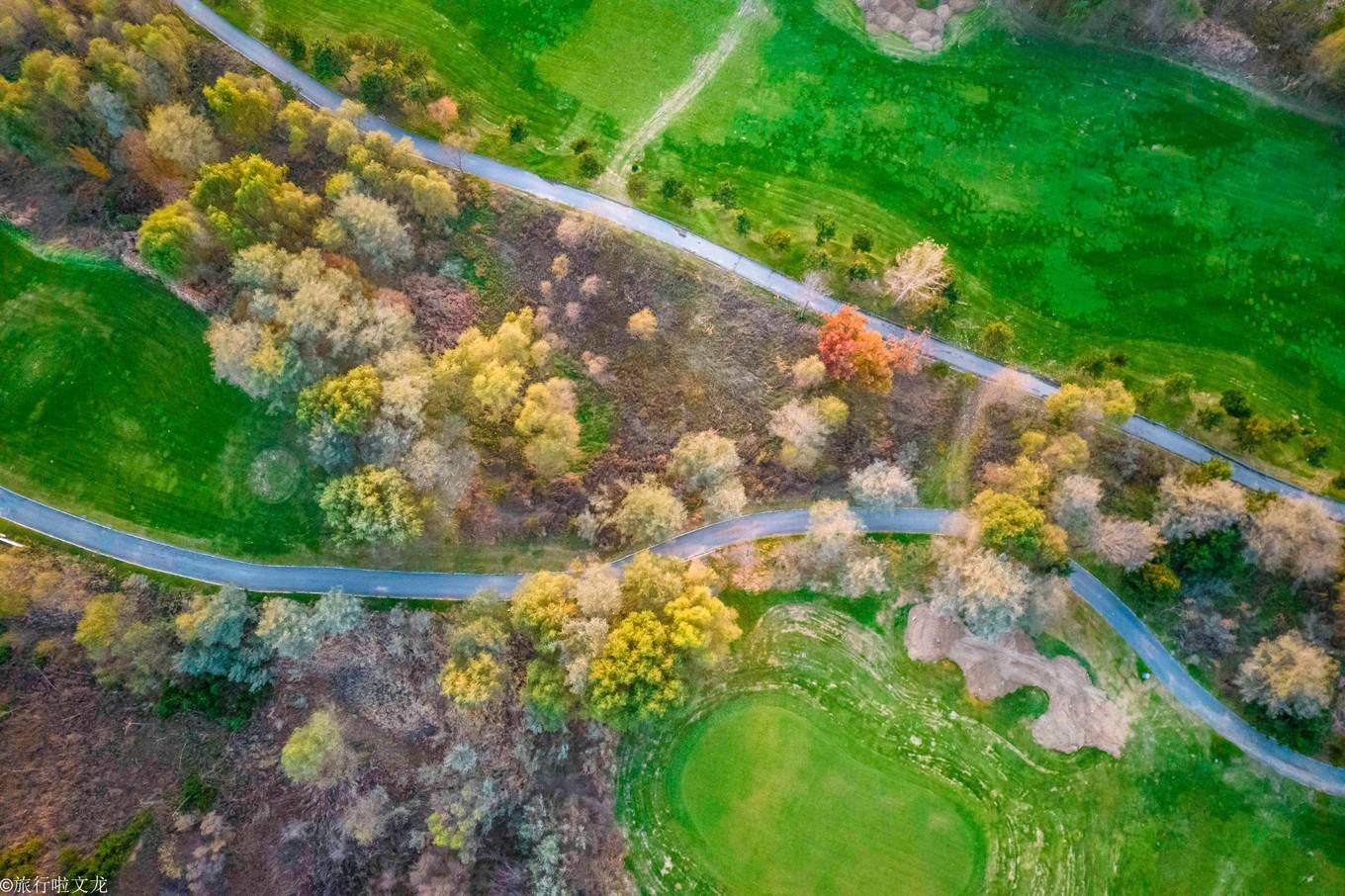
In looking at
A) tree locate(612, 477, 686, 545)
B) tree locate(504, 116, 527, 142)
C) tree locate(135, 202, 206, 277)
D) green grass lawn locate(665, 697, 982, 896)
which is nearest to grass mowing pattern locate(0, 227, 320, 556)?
tree locate(135, 202, 206, 277)

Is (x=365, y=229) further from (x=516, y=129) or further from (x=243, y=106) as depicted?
(x=516, y=129)

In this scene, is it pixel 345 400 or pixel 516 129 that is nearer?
pixel 345 400

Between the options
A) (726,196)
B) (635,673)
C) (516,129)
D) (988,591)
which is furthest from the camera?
(516,129)

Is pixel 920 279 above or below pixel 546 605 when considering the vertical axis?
above

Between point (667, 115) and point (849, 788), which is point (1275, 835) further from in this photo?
point (667, 115)

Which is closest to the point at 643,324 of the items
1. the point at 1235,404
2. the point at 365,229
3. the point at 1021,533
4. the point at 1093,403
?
the point at 365,229

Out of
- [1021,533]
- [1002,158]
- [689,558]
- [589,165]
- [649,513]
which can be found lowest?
[689,558]
